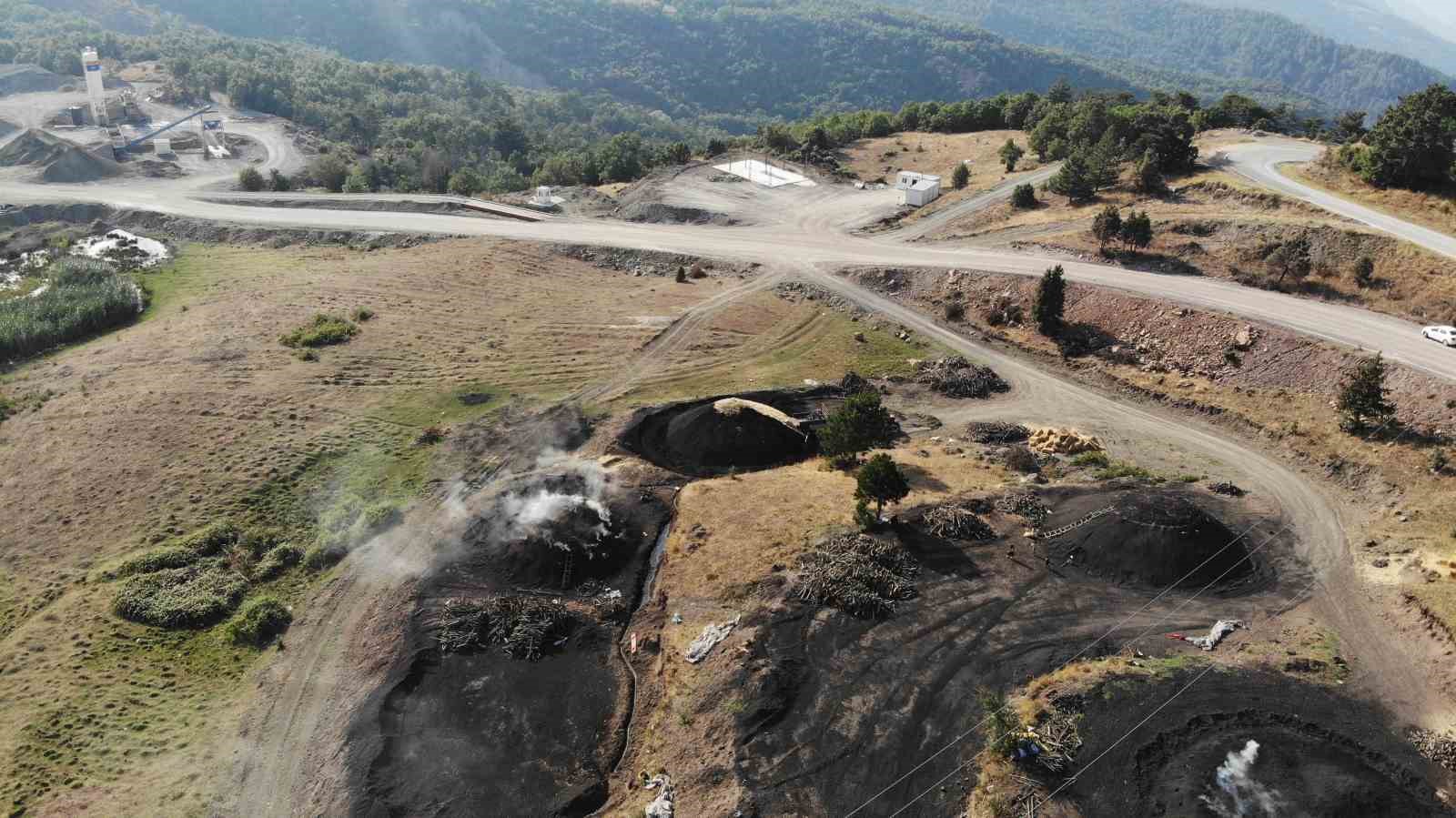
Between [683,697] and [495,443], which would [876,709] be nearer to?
[683,697]

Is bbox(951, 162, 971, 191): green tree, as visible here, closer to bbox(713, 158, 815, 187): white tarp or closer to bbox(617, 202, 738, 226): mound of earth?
bbox(713, 158, 815, 187): white tarp

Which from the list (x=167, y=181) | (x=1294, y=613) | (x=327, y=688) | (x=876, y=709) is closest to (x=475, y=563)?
(x=327, y=688)

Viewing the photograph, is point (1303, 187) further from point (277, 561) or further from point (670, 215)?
point (277, 561)

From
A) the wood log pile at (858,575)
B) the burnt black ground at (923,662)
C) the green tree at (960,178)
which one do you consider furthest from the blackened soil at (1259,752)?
the green tree at (960,178)

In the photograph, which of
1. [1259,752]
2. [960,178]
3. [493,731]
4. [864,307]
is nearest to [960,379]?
[864,307]

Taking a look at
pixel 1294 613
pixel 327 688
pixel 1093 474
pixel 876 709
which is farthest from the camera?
pixel 1093 474

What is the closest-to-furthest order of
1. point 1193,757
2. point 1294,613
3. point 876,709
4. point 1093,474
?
point 1193,757 < point 876,709 < point 1294,613 < point 1093,474
